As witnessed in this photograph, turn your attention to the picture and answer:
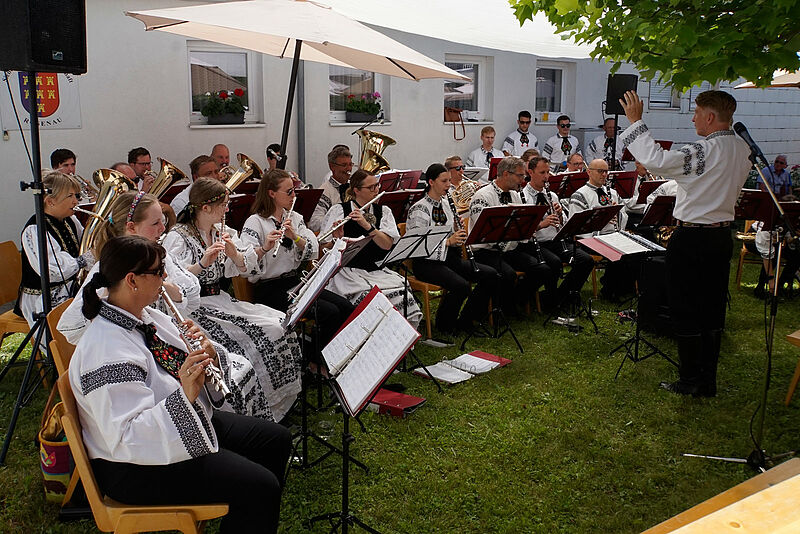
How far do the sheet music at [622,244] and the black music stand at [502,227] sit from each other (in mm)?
725

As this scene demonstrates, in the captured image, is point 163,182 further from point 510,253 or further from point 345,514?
point 345,514

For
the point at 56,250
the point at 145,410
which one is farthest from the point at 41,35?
the point at 145,410

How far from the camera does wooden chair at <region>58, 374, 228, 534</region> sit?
111 inches

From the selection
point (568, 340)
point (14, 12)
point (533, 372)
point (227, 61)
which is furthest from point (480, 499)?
point (227, 61)

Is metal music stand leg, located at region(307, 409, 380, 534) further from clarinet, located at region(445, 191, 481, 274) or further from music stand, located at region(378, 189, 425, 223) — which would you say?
clarinet, located at region(445, 191, 481, 274)

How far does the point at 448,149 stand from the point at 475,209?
5489 millimetres

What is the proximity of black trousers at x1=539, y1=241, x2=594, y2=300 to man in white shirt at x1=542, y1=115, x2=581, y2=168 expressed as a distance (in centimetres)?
560

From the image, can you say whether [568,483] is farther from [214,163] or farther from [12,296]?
[214,163]

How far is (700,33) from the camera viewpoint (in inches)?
159

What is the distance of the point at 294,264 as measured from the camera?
6027mm

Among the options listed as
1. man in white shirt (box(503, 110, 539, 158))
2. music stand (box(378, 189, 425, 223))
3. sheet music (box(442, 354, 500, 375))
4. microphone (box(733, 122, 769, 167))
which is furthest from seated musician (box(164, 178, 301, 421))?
man in white shirt (box(503, 110, 539, 158))

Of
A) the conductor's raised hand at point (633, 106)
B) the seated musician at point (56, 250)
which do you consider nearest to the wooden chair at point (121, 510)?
the seated musician at point (56, 250)

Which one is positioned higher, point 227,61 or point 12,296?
point 227,61

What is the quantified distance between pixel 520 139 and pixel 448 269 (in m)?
7.00
